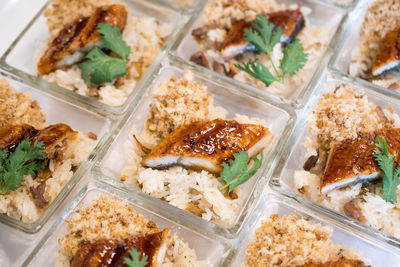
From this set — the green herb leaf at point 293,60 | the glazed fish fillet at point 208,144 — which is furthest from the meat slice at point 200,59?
the glazed fish fillet at point 208,144

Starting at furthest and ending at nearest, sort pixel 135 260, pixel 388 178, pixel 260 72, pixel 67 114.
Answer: pixel 260 72
pixel 67 114
pixel 388 178
pixel 135 260

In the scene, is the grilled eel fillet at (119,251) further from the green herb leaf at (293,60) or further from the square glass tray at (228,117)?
the green herb leaf at (293,60)

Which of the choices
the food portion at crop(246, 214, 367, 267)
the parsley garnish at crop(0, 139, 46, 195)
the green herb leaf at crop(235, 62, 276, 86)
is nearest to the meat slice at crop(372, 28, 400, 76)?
the green herb leaf at crop(235, 62, 276, 86)

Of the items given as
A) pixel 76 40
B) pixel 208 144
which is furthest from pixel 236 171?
pixel 76 40

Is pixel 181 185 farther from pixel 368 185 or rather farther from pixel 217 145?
pixel 368 185

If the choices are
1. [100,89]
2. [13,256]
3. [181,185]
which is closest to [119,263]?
[181,185]

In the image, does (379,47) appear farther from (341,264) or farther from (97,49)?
(97,49)

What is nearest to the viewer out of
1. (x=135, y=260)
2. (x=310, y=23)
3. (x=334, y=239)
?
(x=135, y=260)
